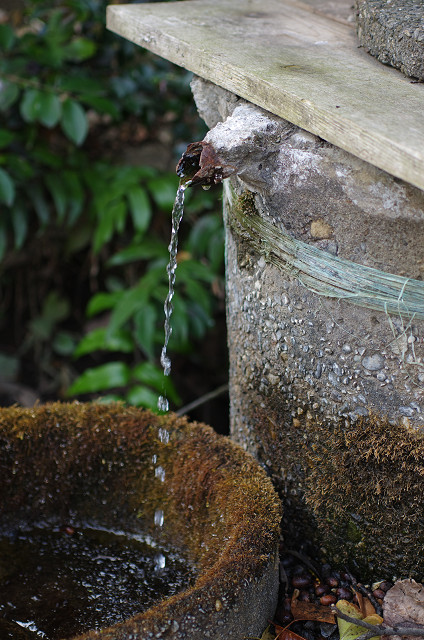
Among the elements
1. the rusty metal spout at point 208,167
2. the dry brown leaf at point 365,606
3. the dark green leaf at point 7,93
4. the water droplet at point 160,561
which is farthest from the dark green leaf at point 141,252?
the dry brown leaf at point 365,606

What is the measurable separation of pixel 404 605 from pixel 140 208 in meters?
1.86

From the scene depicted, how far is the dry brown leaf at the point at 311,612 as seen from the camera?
1.46 m

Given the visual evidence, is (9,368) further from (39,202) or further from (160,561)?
(160,561)

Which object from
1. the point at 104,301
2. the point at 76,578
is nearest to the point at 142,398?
the point at 104,301

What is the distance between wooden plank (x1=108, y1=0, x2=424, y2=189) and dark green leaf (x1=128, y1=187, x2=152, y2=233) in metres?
1.01

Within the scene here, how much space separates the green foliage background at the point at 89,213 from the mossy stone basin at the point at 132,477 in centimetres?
74

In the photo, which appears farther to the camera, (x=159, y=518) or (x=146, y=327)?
(x=146, y=327)

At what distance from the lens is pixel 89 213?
11.0ft

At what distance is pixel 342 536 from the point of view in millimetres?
1552

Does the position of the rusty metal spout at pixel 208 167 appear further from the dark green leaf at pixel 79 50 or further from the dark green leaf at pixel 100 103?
A: the dark green leaf at pixel 79 50

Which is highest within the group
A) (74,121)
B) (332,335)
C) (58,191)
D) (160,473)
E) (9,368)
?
(74,121)

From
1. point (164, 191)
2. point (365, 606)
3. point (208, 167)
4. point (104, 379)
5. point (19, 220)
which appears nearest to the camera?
point (208, 167)

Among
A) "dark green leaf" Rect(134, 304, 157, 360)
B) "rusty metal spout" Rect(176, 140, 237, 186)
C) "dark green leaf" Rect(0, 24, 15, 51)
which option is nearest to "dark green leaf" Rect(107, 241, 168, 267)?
"dark green leaf" Rect(134, 304, 157, 360)

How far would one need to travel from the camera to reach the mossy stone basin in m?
1.53
